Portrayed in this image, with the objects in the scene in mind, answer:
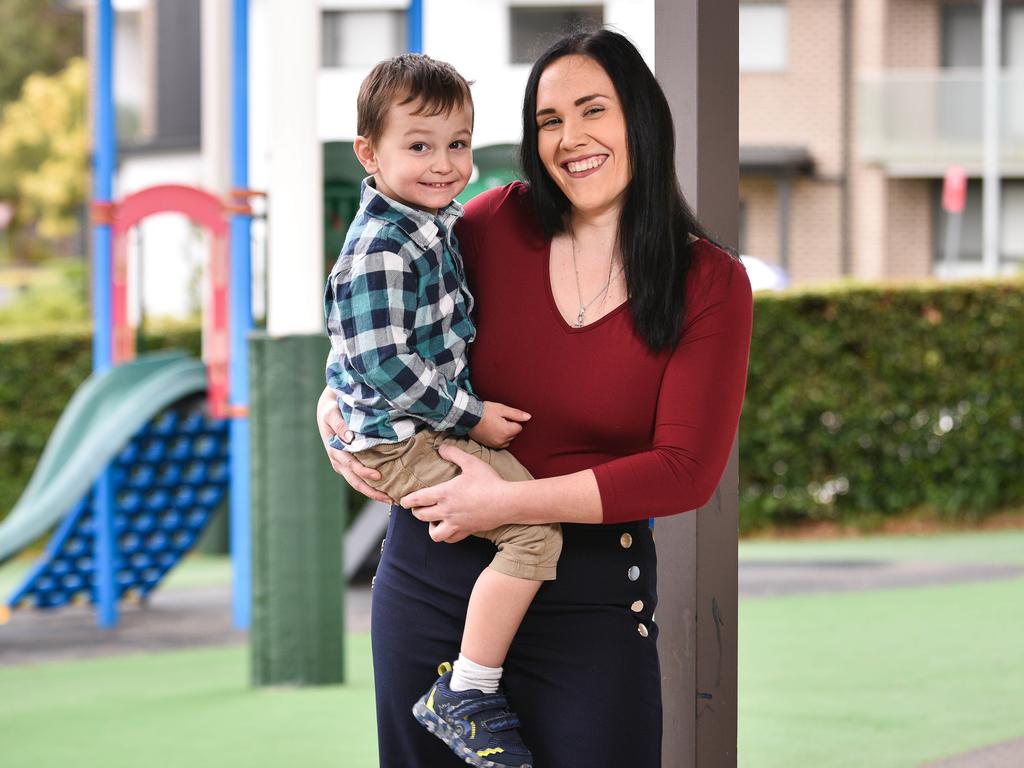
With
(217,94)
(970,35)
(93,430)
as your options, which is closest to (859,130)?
(970,35)

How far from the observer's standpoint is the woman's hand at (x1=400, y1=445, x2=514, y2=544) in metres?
2.32

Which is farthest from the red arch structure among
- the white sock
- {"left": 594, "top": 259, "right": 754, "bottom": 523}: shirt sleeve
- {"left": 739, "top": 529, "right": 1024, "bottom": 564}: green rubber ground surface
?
{"left": 594, "top": 259, "right": 754, "bottom": 523}: shirt sleeve

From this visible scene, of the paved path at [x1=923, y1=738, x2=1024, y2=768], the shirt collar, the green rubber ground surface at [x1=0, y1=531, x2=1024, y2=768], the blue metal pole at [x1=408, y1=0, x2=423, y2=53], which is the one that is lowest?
the green rubber ground surface at [x1=0, y1=531, x2=1024, y2=768]

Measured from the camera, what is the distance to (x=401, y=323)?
2404mm

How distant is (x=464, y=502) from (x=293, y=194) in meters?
3.90

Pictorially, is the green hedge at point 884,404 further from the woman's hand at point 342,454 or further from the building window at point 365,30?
the building window at point 365,30

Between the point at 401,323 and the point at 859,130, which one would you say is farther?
the point at 859,130

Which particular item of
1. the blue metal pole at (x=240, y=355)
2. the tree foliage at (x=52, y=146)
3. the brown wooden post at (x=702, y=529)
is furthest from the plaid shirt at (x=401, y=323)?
the tree foliage at (x=52, y=146)

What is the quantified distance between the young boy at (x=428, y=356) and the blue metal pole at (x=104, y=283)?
19.2ft

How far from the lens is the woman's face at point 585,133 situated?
2396 mm

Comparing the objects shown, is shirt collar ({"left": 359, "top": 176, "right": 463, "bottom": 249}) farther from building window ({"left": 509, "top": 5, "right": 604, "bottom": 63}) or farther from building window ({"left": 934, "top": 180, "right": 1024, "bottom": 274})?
building window ({"left": 934, "top": 180, "right": 1024, "bottom": 274})

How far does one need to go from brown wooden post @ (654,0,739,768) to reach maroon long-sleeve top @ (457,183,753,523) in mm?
531

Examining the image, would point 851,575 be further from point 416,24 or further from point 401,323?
point 401,323

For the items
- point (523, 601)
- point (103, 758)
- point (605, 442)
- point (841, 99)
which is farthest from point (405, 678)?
point (841, 99)
